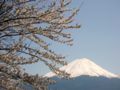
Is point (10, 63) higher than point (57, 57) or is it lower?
lower

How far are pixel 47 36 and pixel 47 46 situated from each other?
2.00 feet

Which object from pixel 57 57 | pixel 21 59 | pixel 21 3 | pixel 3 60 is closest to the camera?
pixel 21 3

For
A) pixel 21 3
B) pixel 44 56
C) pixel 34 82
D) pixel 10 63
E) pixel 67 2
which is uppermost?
pixel 67 2

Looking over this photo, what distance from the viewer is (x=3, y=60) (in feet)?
14.7

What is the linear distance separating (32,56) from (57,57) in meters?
0.98

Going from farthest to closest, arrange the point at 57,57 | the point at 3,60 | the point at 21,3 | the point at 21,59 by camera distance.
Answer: the point at 57,57
the point at 21,59
the point at 3,60
the point at 21,3

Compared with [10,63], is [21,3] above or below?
above

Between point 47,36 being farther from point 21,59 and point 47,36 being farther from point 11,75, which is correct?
point 11,75

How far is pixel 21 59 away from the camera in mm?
4863

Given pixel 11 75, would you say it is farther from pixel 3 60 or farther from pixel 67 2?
pixel 67 2

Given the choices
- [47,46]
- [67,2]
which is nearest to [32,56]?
[47,46]

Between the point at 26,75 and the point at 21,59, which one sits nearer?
the point at 26,75

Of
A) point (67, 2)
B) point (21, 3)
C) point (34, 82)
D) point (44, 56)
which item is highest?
point (67, 2)

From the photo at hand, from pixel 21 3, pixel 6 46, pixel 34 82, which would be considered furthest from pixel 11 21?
pixel 34 82
